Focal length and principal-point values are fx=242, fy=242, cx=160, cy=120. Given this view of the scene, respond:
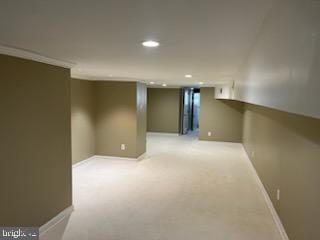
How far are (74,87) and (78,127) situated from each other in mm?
861

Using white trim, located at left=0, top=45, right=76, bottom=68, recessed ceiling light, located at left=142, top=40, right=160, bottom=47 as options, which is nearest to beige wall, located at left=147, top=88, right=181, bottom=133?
white trim, located at left=0, top=45, right=76, bottom=68

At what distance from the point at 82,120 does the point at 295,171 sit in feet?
13.9

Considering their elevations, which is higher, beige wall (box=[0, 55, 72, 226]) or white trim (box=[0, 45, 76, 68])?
white trim (box=[0, 45, 76, 68])

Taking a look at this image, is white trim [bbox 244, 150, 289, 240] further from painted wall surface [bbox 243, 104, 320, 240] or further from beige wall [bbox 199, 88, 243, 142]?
beige wall [bbox 199, 88, 243, 142]

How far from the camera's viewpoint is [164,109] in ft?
32.0

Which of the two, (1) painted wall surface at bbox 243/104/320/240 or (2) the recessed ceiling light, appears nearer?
(2) the recessed ceiling light

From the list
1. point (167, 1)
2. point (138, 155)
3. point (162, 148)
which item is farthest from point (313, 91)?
→ point (162, 148)

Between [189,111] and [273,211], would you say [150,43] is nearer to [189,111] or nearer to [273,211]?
[273,211]

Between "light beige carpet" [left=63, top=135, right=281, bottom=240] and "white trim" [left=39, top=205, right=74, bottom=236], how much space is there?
0.33ft

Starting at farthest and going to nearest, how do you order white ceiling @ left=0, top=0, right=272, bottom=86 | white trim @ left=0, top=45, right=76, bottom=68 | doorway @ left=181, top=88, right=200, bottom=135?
doorway @ left=181, top=88, right=200, bottom=135, white trim @ left=0, top=45, right=76, bottom=68, white ceiling @ left=0, top=0, right=272, bottom=86

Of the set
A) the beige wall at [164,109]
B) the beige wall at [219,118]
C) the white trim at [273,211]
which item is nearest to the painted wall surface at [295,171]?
the white trim at [273,211]

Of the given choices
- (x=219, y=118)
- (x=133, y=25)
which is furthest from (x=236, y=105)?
(x=133, y=25)

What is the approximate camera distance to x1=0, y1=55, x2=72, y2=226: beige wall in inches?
87.0

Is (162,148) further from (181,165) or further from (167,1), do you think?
(167,1)
